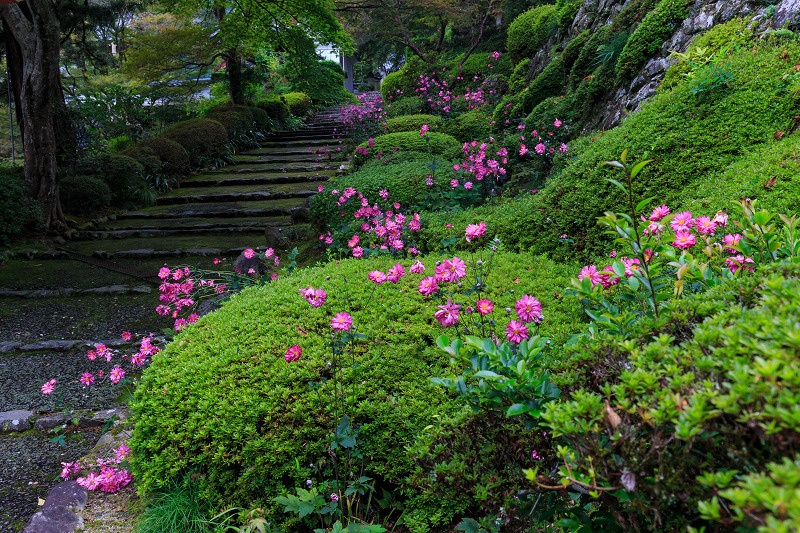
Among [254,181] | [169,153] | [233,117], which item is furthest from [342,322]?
[233,117]

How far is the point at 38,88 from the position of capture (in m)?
6.86

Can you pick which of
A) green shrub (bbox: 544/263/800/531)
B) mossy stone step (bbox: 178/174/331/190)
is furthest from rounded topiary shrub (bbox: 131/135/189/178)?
green shrub (bbox: 544/263/800/531)

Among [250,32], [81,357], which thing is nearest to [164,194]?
[250,32]

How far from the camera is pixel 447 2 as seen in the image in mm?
12672

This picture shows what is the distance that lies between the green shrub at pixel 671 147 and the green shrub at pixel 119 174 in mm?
7576

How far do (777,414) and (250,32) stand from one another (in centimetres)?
1029

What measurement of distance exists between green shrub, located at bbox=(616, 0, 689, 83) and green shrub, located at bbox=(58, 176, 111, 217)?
319 inches

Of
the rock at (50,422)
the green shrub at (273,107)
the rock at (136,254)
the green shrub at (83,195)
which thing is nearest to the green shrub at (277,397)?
the rock at (50,422)

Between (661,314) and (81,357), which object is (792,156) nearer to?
(661,314)

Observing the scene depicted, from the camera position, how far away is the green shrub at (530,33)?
10.0m

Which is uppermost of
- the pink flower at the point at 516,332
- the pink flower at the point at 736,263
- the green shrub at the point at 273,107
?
the green shrub at the point at 273,107

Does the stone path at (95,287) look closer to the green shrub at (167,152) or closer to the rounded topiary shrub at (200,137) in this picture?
the green shrub at (167,152)

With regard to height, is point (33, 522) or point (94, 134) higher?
point (94, 134)

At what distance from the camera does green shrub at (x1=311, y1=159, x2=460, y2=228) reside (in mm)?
5204
